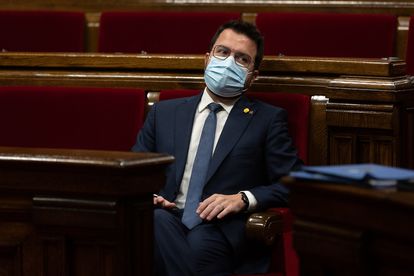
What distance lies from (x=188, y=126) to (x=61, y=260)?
0.39m

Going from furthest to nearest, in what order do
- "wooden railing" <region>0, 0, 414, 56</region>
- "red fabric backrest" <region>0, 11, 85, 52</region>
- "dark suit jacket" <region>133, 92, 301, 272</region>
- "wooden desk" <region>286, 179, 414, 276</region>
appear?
"red fabric backrest" <region>0, 11, 85, 52</region> → "wooden railing" <region>0, 0, 414, 56</region> → "dark suit jacket" <region>133, 92, 301, 272</region> → "wooden desk" <region>286, 179, 414, 276</region>

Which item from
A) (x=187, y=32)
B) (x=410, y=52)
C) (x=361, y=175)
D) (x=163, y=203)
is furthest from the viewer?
(x=187, y=32)

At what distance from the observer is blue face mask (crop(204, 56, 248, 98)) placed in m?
1.24

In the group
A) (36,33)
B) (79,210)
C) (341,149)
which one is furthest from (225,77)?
(36,33)

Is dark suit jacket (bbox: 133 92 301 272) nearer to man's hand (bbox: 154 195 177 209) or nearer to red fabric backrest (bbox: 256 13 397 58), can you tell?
man's hand (bbox: 154 195 177 209)

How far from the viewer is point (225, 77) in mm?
1235

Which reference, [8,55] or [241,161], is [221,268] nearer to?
[241,161]

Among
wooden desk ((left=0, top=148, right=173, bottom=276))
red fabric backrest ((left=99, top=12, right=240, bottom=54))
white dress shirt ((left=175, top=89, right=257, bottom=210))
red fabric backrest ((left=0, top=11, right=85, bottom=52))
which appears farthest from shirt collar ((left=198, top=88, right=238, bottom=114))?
red fabric backrest ((left=0, top=11, right=85, bottom=52))

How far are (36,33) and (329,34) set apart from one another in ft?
1.87

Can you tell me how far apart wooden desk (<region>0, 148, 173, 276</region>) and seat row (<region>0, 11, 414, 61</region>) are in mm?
775

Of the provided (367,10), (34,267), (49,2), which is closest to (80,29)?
(49,2)

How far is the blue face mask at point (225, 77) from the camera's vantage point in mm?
1237

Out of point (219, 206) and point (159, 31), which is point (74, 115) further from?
point (159, 31)

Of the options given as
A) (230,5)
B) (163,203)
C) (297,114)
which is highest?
(230,5)
